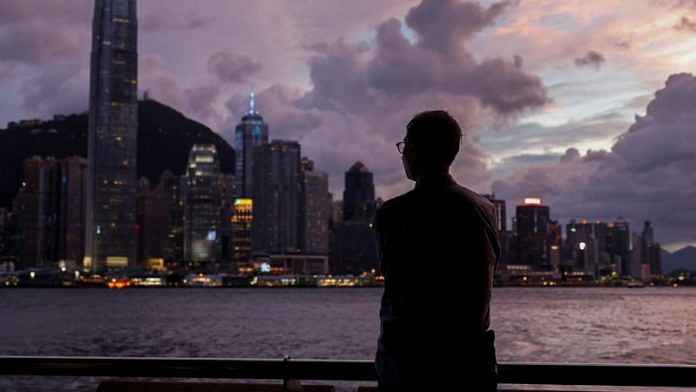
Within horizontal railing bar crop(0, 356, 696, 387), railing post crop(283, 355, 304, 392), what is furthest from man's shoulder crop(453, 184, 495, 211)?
railing post crop(283, 355, 304, 392)

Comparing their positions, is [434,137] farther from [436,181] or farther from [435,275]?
[435,275]

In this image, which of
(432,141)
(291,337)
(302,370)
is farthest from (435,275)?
(291,337)

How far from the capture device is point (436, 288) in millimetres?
3090

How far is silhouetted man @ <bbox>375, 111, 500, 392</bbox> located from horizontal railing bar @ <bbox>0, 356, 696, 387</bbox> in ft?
3.11

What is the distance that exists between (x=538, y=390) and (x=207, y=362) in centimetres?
181

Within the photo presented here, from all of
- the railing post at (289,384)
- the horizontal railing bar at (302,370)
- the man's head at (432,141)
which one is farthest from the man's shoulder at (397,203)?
the railing post at (289,384)

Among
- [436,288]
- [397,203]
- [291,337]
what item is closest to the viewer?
[436,288]

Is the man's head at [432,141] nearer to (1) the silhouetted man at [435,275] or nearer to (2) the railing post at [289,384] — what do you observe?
(1) the silhouetted man at [435,275]

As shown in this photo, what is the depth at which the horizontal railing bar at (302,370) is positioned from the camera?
13.1ft

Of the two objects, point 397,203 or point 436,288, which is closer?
point 436,288

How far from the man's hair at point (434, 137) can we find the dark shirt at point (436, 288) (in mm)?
87

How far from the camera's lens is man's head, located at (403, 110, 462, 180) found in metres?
3.26

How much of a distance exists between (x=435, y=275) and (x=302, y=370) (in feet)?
4.62

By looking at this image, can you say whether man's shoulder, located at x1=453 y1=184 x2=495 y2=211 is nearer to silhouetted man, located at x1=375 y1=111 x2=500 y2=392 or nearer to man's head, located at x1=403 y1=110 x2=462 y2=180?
silhouetted man, located at x1=375 y1=111 x2=500 y2=392
